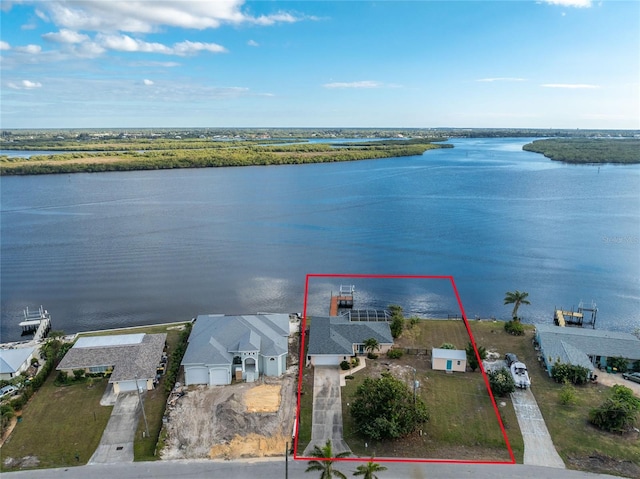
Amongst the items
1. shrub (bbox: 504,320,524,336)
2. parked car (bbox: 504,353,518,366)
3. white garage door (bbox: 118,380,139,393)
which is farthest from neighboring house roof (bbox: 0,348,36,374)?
shrub (bbox: 504,320,524,336)

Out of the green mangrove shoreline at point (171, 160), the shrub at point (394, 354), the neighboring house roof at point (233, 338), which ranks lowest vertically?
the shrub at point (394, 354)

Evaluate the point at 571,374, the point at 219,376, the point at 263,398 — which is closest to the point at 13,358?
the point at 219,376

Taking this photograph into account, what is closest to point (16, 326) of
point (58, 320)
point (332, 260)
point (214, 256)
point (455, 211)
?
point (58, 320)

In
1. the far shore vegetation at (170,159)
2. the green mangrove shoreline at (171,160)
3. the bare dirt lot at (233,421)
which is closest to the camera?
the bare dirt lot at (233,421)

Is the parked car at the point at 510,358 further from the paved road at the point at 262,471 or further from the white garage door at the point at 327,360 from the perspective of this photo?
the white garage door at the point at 327,360

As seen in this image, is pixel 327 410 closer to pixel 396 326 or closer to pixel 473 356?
pixel 396 326

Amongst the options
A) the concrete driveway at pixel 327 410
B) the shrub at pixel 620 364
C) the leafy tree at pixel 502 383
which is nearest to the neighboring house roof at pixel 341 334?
the concrete driveway at pixel 327 410

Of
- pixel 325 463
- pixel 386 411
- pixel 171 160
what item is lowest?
pixel 386 411
